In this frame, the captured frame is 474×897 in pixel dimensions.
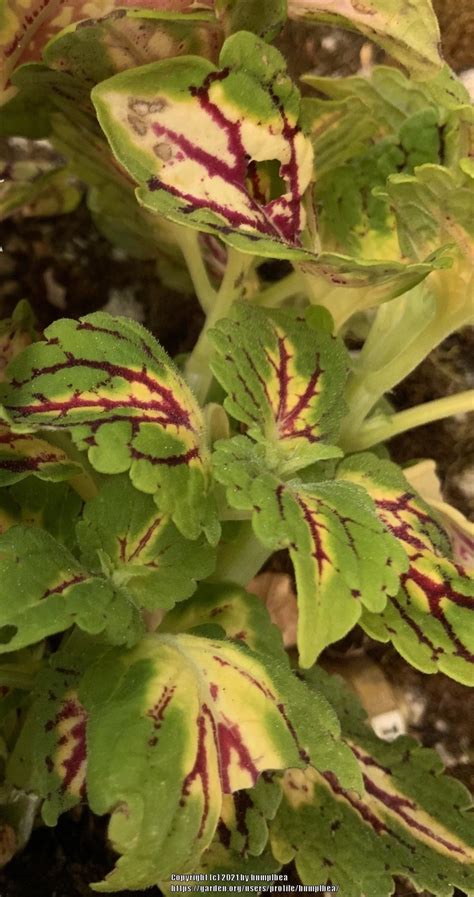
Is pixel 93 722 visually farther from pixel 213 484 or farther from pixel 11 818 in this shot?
pixel 11 818

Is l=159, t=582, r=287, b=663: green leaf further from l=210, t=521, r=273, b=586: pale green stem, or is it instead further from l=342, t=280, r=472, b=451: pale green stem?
l=342, t=280, r=472, b=451: pale green stem

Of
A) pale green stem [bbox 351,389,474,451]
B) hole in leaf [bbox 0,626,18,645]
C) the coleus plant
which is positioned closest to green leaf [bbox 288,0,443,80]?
the coleus plant

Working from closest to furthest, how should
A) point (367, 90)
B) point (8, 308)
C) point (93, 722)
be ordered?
point (93, 722) < point (367, 90) < point (8, 308)

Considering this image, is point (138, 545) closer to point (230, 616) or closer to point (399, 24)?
point (230, 616)

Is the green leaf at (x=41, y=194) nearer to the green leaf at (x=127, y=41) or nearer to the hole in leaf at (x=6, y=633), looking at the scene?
the green leaf at (x=127, y=41)

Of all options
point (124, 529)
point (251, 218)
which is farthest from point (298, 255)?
point (124, 529)

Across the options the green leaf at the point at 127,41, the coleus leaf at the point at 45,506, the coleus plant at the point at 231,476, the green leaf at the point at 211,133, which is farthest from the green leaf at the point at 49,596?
the green leaf at the point at 127,41
